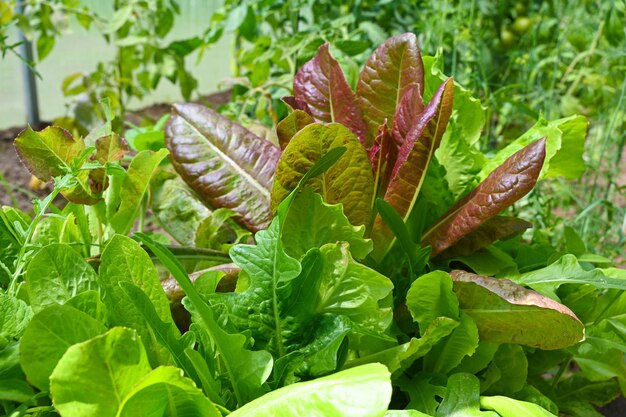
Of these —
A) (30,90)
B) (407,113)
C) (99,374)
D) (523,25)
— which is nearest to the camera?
(99,374)

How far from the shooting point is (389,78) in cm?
92

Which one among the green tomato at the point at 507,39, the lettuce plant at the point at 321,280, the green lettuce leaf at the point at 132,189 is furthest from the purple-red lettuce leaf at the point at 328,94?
the green tomato at the point at 507,39

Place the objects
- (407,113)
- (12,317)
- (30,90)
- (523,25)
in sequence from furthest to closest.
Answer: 1. (523,25)
2. (30,90)
3. (407,113)
4. (12,317)

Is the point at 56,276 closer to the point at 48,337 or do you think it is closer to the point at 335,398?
the point at 48,337

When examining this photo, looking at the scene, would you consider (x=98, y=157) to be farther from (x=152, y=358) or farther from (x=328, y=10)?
(x=328, y=10)

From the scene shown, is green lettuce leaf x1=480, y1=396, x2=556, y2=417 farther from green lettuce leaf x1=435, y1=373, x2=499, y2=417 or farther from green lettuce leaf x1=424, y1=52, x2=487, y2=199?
green lettuce leaf x1=424, y1=52, x2=487, y2=199

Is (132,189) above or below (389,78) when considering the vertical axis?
below

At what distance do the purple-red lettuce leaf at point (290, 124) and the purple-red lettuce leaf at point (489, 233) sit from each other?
25 cm

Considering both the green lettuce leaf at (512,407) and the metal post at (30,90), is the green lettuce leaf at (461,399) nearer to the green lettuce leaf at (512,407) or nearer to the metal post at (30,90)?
the green lettuce leaf at (512,407)

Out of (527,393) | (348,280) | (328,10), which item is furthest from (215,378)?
(328,10)

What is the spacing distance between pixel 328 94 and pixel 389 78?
0.09 meters

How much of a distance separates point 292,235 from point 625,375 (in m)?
0.55

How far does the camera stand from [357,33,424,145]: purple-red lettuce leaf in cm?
89

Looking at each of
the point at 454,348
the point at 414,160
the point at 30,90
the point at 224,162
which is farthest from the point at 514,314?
the point at 30,90
